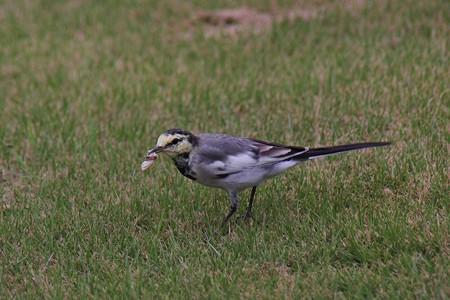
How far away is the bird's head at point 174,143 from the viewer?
→ 5730mm

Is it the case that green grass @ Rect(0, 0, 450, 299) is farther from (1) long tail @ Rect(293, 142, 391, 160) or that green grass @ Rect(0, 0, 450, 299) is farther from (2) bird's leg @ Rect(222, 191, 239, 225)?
(1) long tail @ Rect(293, 142, 391, 160)

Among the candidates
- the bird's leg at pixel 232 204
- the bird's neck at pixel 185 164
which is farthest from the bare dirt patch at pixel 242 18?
the bird's neck at pixel 185 164

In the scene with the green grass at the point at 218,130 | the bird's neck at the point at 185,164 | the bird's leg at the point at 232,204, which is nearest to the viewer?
the green grass at the point at 218,130

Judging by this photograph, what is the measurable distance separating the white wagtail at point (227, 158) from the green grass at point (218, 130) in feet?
1.38

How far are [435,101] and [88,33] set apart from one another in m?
5.83

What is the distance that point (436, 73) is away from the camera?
27.2 ft

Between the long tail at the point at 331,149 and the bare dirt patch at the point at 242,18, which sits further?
the bare dirt patch at the point at 242,18

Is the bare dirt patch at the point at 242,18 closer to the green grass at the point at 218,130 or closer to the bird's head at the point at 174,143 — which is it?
the green grass at the point at 218,130


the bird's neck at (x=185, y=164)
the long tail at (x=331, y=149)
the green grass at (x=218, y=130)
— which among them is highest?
the long tail at (x=331, y=149)

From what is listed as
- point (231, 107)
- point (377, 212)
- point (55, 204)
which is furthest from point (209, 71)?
point (377, 212)

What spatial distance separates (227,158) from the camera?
19.0 ft

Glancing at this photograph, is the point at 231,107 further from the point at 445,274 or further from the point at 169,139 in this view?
the point at 445,274

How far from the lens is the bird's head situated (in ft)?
18.8

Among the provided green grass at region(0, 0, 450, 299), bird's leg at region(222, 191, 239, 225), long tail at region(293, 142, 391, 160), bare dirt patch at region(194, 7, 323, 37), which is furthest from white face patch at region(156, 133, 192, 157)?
bare dirt patch at region(194, 7, 323, 37)
